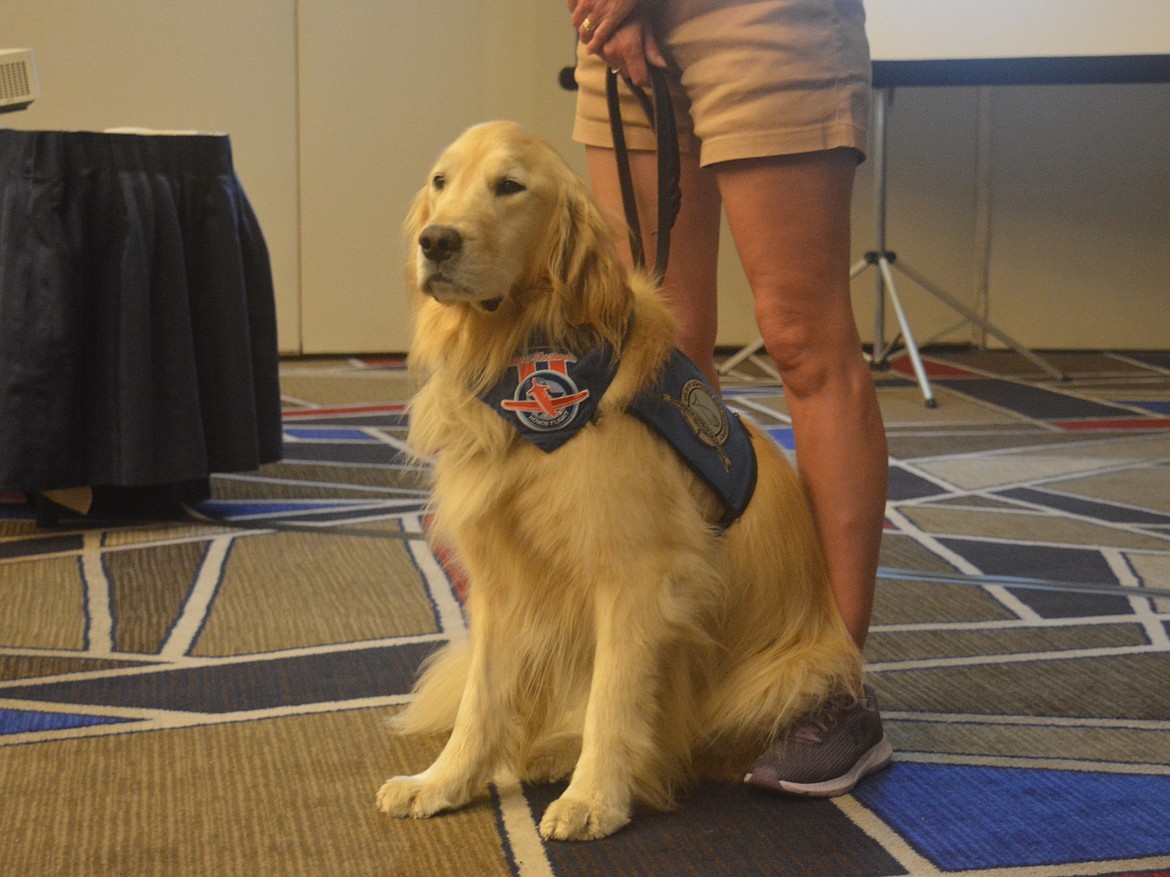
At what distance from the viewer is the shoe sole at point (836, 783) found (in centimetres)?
132

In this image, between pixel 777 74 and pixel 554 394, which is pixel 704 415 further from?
pixel 777 74

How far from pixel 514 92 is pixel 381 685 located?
3907mm

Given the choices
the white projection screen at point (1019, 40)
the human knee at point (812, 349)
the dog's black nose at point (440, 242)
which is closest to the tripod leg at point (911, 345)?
the white projection screen at point (1019, 40)

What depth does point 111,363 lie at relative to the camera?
245 cm

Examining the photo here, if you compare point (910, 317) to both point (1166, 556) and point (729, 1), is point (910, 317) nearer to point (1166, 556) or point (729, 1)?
point (1166, 556)

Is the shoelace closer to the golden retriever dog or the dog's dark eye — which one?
the golden retriever dog

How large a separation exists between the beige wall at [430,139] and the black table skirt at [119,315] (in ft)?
8.01

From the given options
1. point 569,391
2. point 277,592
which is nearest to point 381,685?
point 277,592

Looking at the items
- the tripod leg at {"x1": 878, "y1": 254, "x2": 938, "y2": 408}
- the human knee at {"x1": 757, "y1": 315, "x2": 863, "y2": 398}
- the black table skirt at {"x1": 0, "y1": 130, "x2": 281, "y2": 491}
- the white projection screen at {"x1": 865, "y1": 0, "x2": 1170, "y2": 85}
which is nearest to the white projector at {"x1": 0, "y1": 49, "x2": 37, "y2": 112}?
the black table skirt at {"x1": 0, "y1": 130, "x2": 281, "y2": 491}

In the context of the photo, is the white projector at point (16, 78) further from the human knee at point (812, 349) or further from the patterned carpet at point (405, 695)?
the human knee at point (812, 349)

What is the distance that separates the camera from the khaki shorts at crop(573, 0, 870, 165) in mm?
1347

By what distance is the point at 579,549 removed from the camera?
1263 millimetres

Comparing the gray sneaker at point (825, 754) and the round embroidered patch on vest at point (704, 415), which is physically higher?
the round embroidered patch on vest at point (704, 415)

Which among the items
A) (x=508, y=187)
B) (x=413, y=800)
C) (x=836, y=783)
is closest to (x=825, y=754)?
(x=836, y=783)
